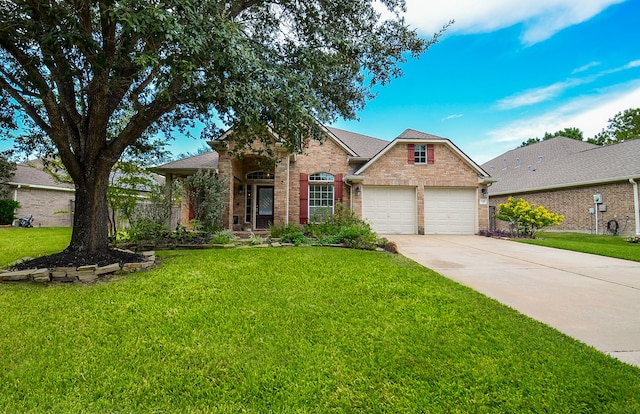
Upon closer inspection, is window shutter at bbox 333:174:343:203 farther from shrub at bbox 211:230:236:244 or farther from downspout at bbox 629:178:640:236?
downspout at bbox 629:178:640:236

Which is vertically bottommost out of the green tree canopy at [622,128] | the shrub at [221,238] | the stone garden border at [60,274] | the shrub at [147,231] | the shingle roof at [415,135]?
the stone garden border at [60,274]

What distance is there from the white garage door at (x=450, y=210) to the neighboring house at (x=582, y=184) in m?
1.91

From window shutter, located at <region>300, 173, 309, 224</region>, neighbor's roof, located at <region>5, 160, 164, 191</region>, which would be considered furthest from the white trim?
neighbor's roof, located at <region>5, 160, 164, 191</region>

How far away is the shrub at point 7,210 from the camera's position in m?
15.7

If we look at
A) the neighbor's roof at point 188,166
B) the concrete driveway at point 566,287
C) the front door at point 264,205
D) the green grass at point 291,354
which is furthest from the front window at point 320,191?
the green grass at point 291,354

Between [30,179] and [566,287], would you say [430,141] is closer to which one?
[566,287]

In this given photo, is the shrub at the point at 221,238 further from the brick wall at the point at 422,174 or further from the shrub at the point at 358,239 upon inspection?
the brick wall at the point at 422,174

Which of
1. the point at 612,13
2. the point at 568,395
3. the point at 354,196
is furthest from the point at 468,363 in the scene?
the point at 612,13

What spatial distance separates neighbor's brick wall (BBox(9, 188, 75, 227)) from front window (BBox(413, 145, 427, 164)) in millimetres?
20686

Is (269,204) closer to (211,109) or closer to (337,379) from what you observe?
(211,109)

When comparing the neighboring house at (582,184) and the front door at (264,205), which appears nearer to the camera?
the neighboring house at (582,184)

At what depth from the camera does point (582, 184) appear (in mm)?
14375

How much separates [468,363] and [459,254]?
566cm

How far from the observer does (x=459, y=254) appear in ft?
24.7
